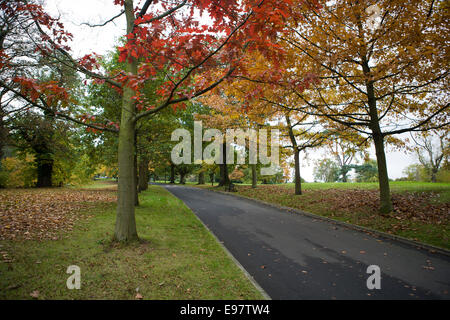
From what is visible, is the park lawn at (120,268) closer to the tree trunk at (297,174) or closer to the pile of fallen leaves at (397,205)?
the pile of fallen leaves at (397,205)

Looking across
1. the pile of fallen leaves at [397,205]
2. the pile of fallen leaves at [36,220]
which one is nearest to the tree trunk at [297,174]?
the pile of fallen leaves at [397,205]

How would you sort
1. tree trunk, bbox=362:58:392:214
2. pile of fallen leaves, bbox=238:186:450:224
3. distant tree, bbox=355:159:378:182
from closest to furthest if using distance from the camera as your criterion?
pile of fallen leaves, bbox=238:186:450:224 < tree trunk, bbox=362:58:392:214 < distant tree, bbox=355:159:378:182

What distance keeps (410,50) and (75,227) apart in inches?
438

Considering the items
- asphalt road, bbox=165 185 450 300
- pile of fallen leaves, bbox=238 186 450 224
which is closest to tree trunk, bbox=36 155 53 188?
asphalt road, bbox=165 185 450 300

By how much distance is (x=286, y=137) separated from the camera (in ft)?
52.5

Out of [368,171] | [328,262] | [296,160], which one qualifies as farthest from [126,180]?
[368,171]

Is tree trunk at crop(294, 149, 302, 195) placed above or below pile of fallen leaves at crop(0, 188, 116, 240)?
above

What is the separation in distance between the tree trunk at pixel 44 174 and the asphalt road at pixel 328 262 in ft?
65.8

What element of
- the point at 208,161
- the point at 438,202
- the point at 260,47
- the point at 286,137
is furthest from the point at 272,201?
the point at 208,161

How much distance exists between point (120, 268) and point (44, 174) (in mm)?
22370

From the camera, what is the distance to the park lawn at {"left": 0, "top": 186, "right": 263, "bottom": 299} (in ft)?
11.5

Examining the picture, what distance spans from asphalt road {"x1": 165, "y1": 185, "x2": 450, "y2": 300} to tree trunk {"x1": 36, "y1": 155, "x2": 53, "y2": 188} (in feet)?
65.8

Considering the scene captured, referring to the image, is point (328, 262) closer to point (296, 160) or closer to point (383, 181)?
point (383, 181)

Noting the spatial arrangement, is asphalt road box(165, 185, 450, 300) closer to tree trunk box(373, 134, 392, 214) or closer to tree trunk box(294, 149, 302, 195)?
tree trunk box(373, 134, 392, 214)
